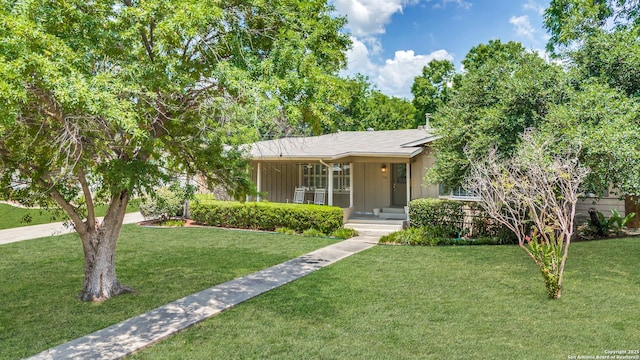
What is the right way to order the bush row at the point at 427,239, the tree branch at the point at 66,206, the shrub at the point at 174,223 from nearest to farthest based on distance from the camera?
1. the tree branch at the point at 66,206
2. the bush row at the point at 427,239
3. the shrub at the point at 174,223

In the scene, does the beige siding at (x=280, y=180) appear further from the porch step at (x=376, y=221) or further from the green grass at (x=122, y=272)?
the porch step at (x=376, y=221)

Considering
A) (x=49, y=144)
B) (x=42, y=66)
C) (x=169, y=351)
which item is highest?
(x=42, y=66)

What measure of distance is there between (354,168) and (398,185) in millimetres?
2071

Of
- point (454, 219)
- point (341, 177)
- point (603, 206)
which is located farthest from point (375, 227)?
point (603, 206)

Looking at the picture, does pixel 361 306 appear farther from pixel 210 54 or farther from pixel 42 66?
pixel 42 66

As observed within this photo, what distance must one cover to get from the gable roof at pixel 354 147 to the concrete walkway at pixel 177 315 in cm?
484

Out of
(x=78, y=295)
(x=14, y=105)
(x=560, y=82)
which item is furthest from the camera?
(x=560, y=82)

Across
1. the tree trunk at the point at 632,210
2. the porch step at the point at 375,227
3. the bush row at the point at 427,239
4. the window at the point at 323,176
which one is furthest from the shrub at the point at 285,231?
the tree trunk at the point at 632,210

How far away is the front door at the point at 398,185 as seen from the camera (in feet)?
55.0

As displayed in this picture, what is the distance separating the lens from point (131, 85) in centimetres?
490

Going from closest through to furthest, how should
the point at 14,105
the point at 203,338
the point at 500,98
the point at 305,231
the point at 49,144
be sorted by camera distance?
the point at 14,105 < the point at 203,338 < the point at 49,144 < the point at 500,98 < the point at 305,231

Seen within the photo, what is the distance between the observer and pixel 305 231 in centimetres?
1398

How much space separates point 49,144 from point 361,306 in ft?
17.8

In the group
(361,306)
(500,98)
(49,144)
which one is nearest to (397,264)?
(361,306)
